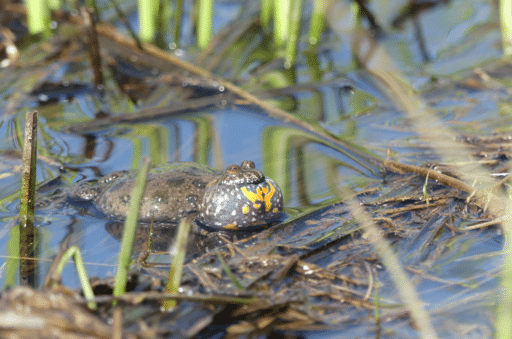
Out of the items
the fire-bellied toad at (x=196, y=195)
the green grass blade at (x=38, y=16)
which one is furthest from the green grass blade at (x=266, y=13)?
the fire-bellied toad at (x=196, y=195)

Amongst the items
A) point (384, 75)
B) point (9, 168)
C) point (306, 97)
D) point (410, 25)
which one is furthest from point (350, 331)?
point (410, 25)

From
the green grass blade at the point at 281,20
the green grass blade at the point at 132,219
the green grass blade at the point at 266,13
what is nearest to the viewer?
the green grass blade at the point at 132,219

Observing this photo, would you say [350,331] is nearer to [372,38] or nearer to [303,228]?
[303,228]

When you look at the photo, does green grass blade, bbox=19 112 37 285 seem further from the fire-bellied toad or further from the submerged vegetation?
the fire-bellied toad

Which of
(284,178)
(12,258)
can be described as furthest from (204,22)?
(12,258)

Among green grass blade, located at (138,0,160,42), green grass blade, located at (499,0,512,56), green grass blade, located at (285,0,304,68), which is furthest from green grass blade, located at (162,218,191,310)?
green grass blade, located at (499,0,512,56)

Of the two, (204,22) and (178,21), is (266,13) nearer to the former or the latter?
(204,22)

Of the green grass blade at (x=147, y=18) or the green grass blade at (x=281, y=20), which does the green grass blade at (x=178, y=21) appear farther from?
the green grass blade at (x=281, y=20)
